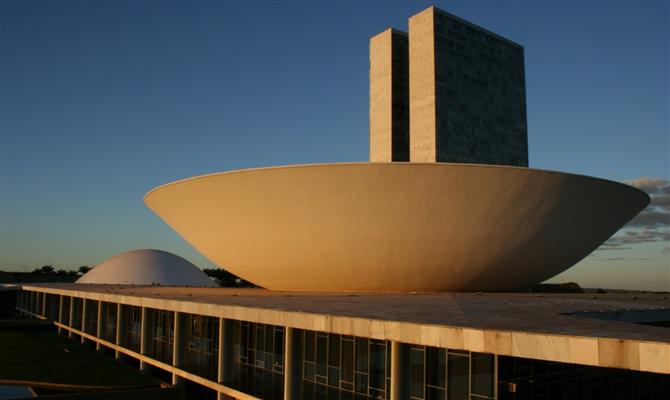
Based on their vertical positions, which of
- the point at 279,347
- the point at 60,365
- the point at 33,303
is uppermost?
the point at 279,347

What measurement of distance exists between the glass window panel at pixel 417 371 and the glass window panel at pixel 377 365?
3.58ft

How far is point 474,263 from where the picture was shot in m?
18.8

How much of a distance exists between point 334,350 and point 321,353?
663 mm

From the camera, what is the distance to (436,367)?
13.4m

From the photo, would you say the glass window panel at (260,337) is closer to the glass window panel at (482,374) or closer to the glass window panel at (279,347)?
the glass window panel at (279,347)

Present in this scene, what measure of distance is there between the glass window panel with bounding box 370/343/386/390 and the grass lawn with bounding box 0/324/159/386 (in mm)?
9156

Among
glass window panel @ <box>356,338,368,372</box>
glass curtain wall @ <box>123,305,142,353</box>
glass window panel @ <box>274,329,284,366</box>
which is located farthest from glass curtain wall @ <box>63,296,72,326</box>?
glass window panel @ <box>356,338,368,372</box>

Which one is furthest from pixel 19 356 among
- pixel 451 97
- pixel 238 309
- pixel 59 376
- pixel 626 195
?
pixel 451 97

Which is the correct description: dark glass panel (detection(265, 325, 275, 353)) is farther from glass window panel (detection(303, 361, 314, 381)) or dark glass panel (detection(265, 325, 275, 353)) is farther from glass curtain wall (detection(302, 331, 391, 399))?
glass window panel (detection(303, 361, 314, 381))

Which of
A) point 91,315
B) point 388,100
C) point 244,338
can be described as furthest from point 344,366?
point 388,100

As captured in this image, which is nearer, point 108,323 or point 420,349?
point 420,349

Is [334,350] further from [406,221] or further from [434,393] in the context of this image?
[406,221]

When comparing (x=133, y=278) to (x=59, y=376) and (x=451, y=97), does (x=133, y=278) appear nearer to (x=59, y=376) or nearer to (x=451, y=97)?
(x=59, y=376)

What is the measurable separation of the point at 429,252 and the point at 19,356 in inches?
740
